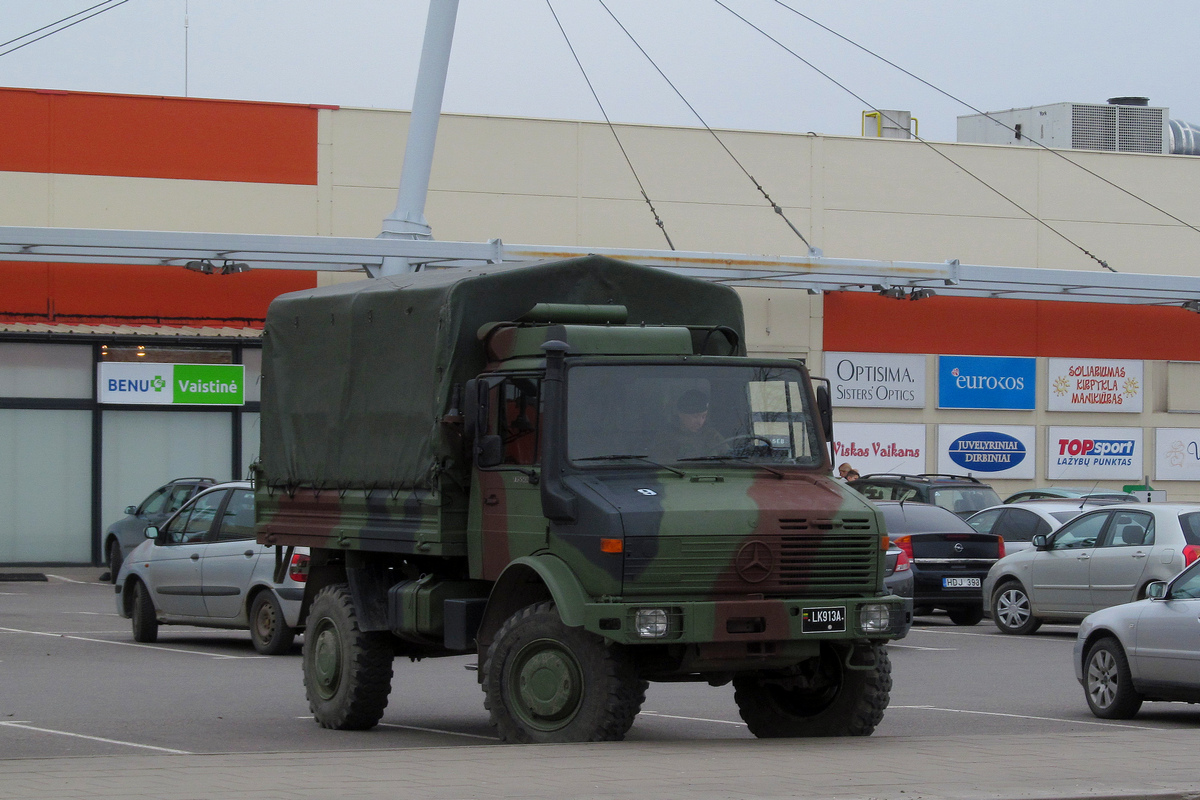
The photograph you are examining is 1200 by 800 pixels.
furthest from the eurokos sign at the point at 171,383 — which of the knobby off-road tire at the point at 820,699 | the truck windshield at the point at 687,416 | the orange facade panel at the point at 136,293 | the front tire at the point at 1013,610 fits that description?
the truck windshield at the point at 687,416

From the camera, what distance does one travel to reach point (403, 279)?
11508mm

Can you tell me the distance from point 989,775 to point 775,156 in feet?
86.4

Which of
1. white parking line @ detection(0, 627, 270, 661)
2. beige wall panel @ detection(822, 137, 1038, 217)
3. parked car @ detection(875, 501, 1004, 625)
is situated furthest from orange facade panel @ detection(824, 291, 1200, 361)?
white parking line @ detection(0, 627, 270, 661)

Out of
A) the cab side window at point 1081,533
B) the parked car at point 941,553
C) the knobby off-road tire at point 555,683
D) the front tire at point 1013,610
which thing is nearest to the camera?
the knobby off-road tire at point 555,683

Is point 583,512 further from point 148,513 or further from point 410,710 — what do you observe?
point 148,513

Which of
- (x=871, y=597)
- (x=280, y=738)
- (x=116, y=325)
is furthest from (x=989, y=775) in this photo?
(x=116, y=325)

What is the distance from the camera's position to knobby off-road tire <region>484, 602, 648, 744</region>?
9.19 metres

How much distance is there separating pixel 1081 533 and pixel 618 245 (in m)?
15.4

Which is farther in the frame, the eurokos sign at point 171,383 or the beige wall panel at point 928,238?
the beige wall panel at point 928,238

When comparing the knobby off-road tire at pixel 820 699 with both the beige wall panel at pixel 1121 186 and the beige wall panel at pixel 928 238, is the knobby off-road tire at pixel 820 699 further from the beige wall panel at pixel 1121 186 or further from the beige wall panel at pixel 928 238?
the beige wall panel at pixel 1121 186

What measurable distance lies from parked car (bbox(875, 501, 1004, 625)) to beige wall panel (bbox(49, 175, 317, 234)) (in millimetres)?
14915

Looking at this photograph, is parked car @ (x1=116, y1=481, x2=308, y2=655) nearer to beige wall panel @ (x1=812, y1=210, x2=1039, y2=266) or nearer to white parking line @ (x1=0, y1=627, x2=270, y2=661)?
white parking line @ (x1=0, y1=627, x2=270, y2=661)

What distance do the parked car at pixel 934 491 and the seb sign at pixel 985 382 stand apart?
8.64 meters

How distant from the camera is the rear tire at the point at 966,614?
21094 mm
